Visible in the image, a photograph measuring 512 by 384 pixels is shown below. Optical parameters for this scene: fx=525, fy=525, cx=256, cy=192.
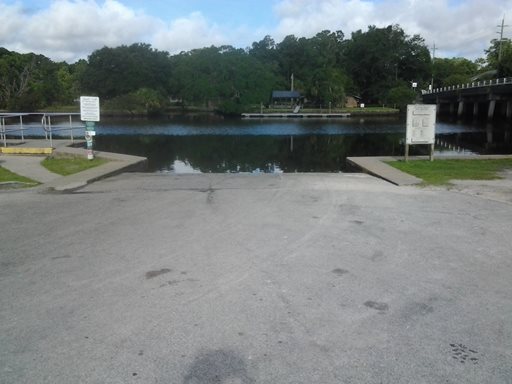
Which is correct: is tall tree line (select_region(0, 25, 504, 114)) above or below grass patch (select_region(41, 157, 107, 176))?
above

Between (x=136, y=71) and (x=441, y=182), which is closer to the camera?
(x=441, y=182)

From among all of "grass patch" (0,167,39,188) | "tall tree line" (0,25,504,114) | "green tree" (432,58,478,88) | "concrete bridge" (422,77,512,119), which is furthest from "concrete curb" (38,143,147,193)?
"green tree" (432,58,478,88)

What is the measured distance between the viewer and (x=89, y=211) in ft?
32.0

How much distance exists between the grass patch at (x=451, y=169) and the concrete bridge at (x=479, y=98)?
49620mm

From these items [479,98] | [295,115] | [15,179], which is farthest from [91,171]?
[295,115]

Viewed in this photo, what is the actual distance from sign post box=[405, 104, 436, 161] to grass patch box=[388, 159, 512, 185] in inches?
29.2

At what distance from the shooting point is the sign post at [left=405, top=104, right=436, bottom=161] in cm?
1739

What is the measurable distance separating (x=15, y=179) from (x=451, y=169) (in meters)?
12.2

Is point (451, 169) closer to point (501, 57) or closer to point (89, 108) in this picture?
point (89, 108)

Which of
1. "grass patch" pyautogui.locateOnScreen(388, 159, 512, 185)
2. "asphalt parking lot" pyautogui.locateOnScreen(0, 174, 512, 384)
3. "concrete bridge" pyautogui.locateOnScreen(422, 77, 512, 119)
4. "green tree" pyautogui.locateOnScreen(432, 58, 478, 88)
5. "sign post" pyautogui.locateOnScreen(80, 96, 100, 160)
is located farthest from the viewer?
"green tree" pyautogui.locateOnScreen(432, 58, 478, 88)

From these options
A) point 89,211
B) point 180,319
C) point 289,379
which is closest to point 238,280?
point 180,319

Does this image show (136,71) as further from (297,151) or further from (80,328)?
(80,328)

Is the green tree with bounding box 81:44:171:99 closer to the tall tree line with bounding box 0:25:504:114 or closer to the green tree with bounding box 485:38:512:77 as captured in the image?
the tall tree line with bounding box 0:25:504:114

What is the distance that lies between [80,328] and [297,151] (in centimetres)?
2487
